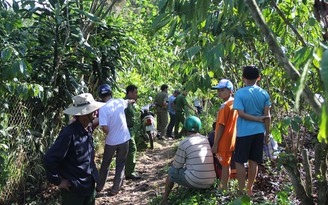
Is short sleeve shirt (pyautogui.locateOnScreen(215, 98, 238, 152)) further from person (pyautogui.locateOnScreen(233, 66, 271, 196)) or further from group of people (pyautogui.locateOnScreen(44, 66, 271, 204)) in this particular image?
person (pyautogui.locateOnScreen(233, 66, 271, 196))

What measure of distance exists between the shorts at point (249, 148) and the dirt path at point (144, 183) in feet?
6.18

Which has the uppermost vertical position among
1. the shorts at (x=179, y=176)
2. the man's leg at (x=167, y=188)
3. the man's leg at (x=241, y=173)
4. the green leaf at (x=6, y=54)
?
the green leaf at (x=6, y=54)

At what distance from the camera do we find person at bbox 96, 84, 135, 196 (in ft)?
19.2

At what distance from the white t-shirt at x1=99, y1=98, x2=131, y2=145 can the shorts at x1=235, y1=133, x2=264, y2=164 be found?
208 centimetres

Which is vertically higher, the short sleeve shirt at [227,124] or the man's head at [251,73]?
the man's head at [251,73]

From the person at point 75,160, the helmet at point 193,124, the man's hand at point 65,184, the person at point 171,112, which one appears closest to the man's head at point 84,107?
the person at point 75,160

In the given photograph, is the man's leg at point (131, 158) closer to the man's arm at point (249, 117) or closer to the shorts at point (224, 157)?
the shorts at point (224, 157)

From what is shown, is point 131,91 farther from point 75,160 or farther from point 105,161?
point 75,160

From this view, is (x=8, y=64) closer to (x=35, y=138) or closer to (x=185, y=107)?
(x=35, y=138)

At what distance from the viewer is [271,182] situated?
4.90 meters

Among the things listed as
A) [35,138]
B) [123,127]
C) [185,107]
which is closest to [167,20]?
[123,127]

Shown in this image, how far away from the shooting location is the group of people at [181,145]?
3.71 m

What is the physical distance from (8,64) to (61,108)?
1906mm

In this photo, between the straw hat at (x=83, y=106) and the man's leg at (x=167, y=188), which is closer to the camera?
the straw hat at (x=83, y=106)
